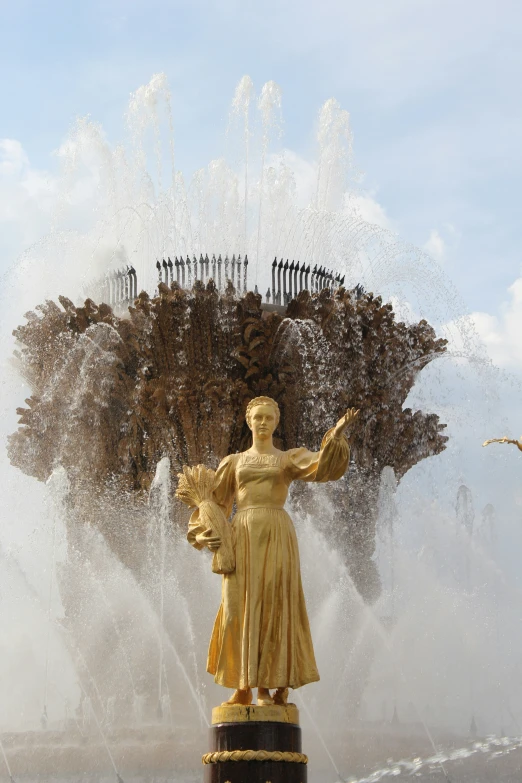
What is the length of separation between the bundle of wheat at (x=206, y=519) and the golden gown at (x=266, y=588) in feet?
0.18

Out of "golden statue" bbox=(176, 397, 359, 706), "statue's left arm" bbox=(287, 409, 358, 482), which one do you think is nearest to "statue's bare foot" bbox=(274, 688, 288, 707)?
"golden statue" bbox=(176, 397, 359, 706)

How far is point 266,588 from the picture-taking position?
9625 millimetres

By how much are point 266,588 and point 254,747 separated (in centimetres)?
118

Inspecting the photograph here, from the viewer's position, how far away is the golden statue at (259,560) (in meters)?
9.51

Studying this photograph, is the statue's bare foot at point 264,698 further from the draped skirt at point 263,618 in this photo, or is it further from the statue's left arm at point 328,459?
the statue's left arm at point 328,459

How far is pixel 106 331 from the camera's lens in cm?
1761

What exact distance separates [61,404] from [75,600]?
2.85m

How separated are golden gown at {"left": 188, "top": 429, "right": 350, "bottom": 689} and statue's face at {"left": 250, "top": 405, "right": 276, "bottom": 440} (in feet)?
0.78

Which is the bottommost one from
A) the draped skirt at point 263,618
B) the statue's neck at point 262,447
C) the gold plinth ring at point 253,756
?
the gold plinth ring at point 253,756

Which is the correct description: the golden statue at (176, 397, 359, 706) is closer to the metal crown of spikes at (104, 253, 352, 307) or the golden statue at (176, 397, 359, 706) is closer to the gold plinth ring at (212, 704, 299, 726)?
the gold plinth ring at (212, 704, 299, 726)

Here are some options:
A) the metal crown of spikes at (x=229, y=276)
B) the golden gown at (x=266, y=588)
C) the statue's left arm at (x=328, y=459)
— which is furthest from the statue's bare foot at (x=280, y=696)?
the metal crown of spikes at (x=229, y=276)

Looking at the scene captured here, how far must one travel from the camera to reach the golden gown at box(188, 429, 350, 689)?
9492 millimetres

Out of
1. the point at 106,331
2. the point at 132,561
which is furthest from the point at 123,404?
the point at 132,561

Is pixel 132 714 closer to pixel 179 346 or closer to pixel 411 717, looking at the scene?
pixel 411 717
